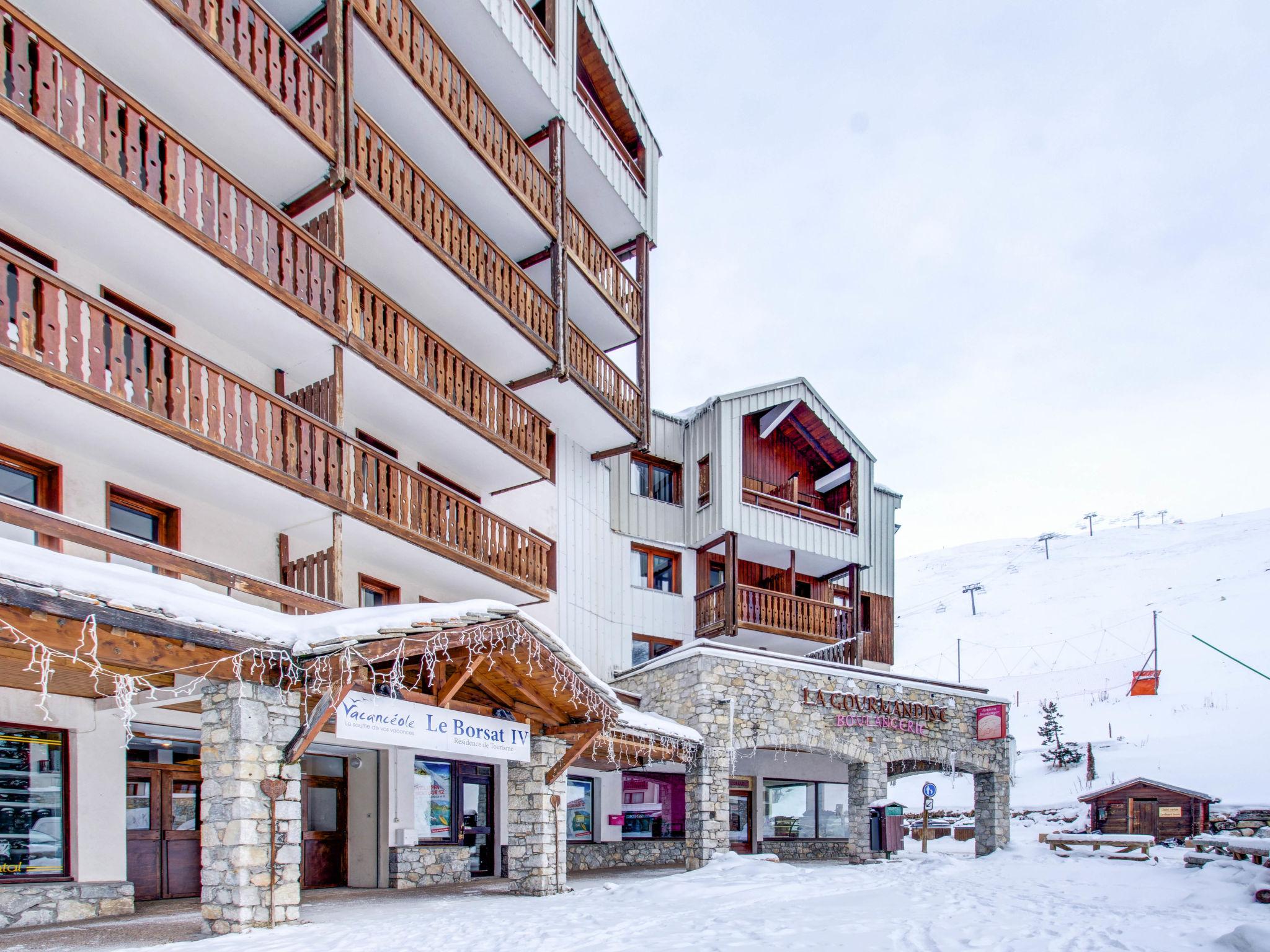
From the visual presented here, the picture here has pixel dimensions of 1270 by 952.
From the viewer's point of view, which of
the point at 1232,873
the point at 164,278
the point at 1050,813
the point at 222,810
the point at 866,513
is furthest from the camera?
the point at 1050,813

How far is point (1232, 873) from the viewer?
49.9ft

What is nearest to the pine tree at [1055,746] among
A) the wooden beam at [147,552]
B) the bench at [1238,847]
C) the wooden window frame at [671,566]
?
the bench at [1238,847]

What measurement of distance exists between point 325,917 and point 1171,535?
11309 centimetres

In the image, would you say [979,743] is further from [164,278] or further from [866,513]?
[164,278]

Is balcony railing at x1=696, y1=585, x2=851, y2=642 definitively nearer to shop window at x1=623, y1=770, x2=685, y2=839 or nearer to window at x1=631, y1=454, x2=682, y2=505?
window at x1=631, y1=454, x2=682, y2=505

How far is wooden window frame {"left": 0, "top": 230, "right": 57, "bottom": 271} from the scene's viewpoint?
33.8 feet

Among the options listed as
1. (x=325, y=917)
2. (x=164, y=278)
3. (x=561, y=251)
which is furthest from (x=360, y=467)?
(x=561, y=251)

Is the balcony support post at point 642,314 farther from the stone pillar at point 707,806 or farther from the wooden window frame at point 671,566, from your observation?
the stone pillar at point 707,806

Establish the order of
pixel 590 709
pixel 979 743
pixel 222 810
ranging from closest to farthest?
pixel 222 810 < pixel 590 709 < pixel 979 743

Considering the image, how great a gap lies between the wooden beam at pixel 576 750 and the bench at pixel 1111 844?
1367cm

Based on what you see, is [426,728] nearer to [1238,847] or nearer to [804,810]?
[1238,847]

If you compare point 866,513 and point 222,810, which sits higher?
point 866,513

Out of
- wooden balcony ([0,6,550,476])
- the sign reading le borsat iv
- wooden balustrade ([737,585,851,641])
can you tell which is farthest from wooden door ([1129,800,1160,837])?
wooden balcony ([0,6,550,476])

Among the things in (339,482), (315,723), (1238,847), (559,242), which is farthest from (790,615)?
(315,723)
